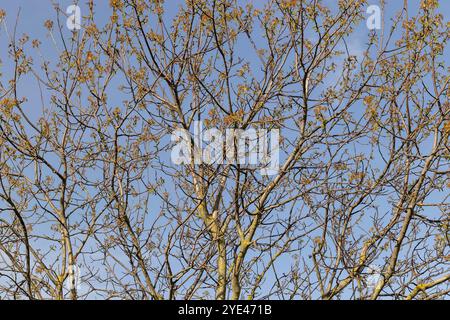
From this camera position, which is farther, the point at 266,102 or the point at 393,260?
the point at 266,102

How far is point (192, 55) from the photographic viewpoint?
771cm

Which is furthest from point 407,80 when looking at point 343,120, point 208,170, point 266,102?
point 208,170

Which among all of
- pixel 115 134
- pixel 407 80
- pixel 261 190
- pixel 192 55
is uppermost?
pixel 192 55

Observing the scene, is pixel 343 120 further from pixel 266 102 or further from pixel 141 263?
pixel 141 263

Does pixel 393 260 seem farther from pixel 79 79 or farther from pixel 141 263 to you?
pixel 79 79

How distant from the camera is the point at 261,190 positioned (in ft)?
24.2

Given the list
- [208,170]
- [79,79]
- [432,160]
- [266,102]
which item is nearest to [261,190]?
[208,170]

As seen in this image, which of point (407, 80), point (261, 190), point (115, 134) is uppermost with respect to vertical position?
point (407, 80)

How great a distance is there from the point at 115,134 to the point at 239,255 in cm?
223

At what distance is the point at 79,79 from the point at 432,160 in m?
4.64

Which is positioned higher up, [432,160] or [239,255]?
[432,160]
